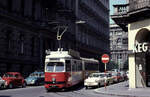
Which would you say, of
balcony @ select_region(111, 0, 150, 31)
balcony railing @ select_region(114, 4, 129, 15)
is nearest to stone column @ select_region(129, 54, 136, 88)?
balcony @ select_region(111, 0, 150, 31)

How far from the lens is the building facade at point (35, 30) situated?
34.9 m

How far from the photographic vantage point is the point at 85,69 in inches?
1144

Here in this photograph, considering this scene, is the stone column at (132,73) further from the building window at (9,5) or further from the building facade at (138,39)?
the building window at (9,5)

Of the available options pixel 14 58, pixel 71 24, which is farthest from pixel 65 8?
pixel 14 58

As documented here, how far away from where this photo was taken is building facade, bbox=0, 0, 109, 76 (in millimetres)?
34938

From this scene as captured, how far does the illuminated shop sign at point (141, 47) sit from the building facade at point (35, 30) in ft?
59.5

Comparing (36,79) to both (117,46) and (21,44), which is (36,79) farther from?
(117,46)

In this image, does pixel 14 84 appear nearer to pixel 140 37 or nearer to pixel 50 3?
pixel 140 37

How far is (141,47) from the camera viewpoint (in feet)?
72.2

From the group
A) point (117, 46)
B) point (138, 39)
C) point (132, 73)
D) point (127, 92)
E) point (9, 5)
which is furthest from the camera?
point (117, 46)

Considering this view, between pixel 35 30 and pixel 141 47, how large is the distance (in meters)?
23.2

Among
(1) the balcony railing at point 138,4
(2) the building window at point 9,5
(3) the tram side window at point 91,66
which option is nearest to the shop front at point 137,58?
(1) the balcony railing at point 138,4

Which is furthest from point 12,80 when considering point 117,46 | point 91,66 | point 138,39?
point 117,46

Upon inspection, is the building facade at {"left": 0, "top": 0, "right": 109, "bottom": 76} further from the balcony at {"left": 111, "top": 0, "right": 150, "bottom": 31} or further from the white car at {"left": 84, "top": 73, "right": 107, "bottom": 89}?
the balcony at {"left": 111, "top": 0, "right": 150, "bottom": 31}
